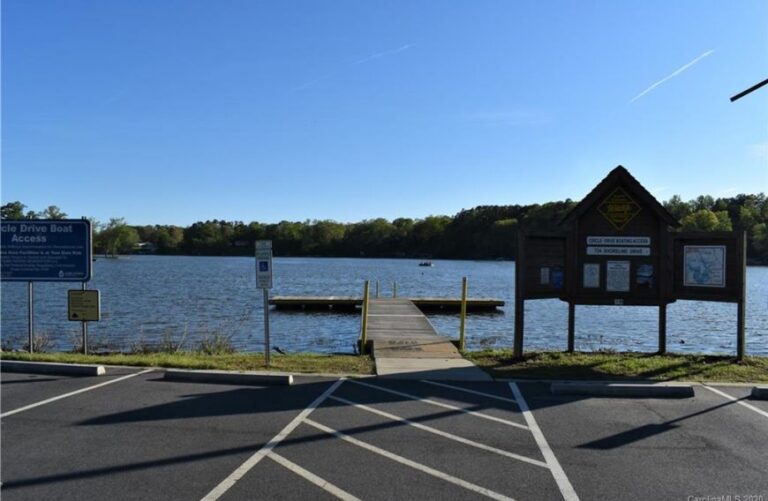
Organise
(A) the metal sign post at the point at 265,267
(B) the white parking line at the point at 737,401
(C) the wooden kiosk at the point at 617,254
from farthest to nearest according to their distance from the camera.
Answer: (C) the wooden kiosk at the point at 617,254
(A) the metal sign post at the point at 265,267
(B) the white parking line at the point at 737,401

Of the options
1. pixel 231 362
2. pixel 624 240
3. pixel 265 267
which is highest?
pixel 624 240

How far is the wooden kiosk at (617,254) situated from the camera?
1249 centimetres

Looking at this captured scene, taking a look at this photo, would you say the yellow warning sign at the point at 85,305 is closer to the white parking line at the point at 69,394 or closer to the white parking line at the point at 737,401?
the white parking line at the point at 69,394

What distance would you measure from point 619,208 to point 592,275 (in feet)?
4.71

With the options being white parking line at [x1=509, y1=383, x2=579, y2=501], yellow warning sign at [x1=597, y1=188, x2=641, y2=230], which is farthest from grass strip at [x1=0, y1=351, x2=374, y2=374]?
yellow warning sign at [x1=597, y1=188, x2=641, y2=230]

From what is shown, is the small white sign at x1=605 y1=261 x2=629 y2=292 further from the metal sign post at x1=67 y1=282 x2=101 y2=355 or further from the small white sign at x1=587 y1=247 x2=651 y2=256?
the metal sign post at x1=67 y1=282 x2=101 y2=355

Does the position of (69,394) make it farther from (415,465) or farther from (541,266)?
(541,266)

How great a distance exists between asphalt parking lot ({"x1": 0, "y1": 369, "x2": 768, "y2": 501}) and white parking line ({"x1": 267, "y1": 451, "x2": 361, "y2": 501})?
19mm

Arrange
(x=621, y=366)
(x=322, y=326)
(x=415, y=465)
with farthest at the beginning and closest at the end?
(x=322, y=326)
(x=621, y=366)
(x=415, y=465)

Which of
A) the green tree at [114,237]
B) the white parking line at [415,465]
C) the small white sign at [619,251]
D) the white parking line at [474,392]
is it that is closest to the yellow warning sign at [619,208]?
the small white sign at [619,251]

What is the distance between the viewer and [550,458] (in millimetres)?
5988

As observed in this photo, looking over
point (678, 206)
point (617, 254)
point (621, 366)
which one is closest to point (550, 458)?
point (621, 366)

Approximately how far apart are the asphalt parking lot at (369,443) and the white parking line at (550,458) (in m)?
0.03

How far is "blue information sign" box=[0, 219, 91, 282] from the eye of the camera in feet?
43.2
